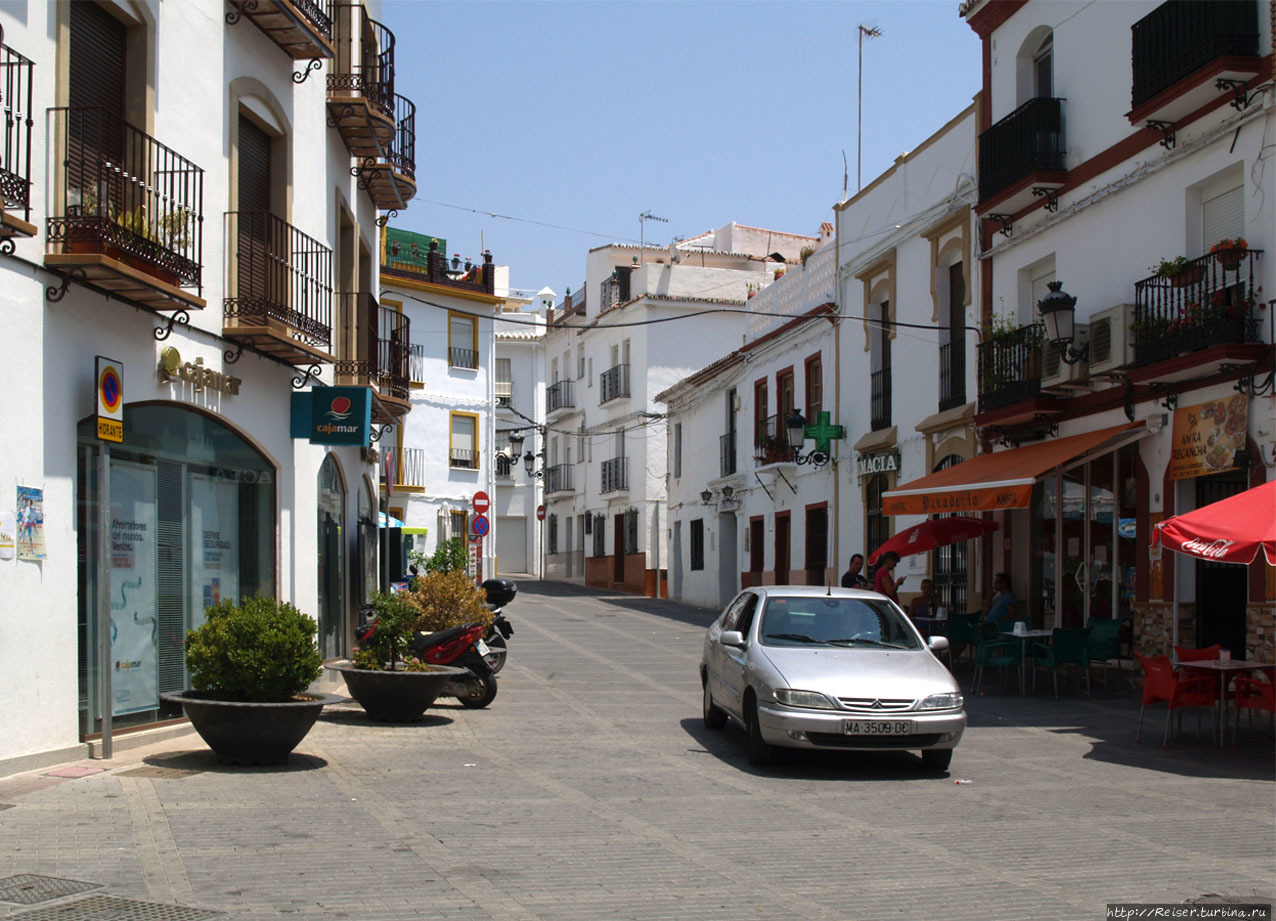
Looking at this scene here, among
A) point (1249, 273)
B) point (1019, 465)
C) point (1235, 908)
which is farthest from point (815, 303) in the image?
point (1235, 908)

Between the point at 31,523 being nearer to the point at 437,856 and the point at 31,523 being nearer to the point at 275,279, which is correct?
the point at 437,856

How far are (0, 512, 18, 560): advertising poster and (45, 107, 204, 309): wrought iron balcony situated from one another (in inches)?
75.6

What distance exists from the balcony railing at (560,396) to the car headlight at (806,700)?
44060mm

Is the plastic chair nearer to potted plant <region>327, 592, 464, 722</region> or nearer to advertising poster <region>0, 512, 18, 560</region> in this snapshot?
potted plant <region>327, 592, 464, 722</region>

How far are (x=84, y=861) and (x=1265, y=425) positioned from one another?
12.6 m

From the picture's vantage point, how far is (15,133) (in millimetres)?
9445

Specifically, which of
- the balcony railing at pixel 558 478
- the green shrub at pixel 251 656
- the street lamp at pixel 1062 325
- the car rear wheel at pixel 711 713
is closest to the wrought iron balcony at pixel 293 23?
the green shrub at pixel 251 656

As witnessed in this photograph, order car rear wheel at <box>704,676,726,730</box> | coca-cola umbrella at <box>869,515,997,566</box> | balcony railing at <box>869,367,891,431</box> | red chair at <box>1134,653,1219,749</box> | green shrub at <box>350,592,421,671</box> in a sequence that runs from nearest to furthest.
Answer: red chair at <box>1134,653,1219,749</box>, car rear wheel at <box>704,676,726,730</box>, green shrub at <box>350,592,421,671</box>, coca-cola umbrella at <box>869,515,997,566</box>, balcony railing at <box>869,367,891,431</box>

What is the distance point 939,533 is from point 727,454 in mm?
16931

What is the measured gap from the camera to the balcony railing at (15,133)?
916 cm

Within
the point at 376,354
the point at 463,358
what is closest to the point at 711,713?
the point at 376,354

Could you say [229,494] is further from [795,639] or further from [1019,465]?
[1019,465]

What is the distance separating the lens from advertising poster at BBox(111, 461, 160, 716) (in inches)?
438

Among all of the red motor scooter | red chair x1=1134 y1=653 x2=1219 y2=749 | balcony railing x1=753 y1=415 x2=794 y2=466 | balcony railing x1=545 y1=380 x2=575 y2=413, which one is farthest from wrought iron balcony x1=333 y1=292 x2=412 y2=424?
balcony railing x1=545 y1=380 x2=575 y2=413
